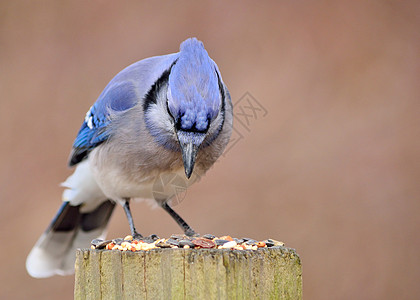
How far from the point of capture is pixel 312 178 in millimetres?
4059

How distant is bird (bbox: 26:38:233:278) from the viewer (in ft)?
6.34

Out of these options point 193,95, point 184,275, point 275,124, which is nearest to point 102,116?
point 193,95

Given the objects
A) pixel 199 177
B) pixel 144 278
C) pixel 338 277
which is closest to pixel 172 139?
pixel 199 177

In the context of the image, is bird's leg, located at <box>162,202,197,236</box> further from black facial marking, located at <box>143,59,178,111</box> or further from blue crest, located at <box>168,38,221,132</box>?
blue crest, located at <box>168,38,221,132</box>

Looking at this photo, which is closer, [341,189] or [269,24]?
[341,189]

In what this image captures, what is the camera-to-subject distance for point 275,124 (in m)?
4.22

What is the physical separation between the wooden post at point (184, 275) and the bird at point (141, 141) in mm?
467

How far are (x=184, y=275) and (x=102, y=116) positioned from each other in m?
1.27

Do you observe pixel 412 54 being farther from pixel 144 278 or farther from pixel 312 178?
pixel 144 278

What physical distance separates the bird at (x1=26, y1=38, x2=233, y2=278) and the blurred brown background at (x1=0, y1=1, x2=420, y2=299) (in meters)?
0.95

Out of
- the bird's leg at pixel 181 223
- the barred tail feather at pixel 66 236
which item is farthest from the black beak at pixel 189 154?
the barred tail feather at pixel 66 236

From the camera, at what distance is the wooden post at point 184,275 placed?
4.78 feet

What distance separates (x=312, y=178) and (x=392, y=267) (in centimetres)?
74

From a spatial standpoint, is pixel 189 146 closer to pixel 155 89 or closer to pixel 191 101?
pixel 191 101
